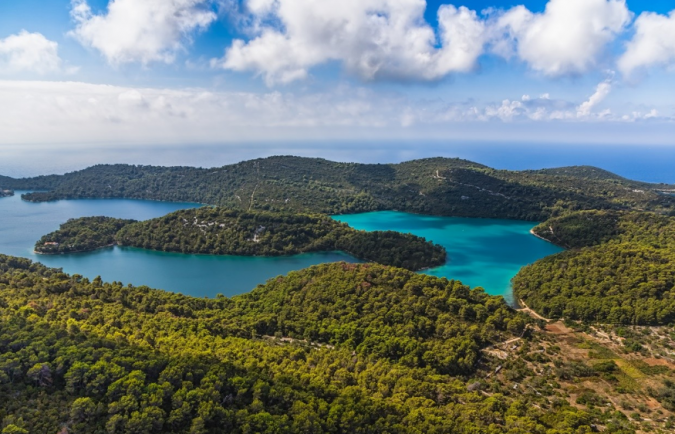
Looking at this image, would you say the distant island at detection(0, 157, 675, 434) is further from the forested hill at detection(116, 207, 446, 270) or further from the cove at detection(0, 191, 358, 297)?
the cove at detection(0, 191, 358, 297)

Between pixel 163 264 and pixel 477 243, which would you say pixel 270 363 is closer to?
pixel 163 264

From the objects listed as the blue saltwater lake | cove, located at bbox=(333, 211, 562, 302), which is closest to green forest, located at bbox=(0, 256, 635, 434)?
the blue saltwater lake

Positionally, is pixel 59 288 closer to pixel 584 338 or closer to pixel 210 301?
pixel 210 301

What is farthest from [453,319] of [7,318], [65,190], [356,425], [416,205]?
[65,190]

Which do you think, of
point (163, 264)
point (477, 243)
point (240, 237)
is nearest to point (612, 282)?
point (477, 243)

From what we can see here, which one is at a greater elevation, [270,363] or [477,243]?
[477,243]

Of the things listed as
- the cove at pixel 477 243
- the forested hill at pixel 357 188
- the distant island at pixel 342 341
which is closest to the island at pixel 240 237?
the distant island at pixel 342 341
